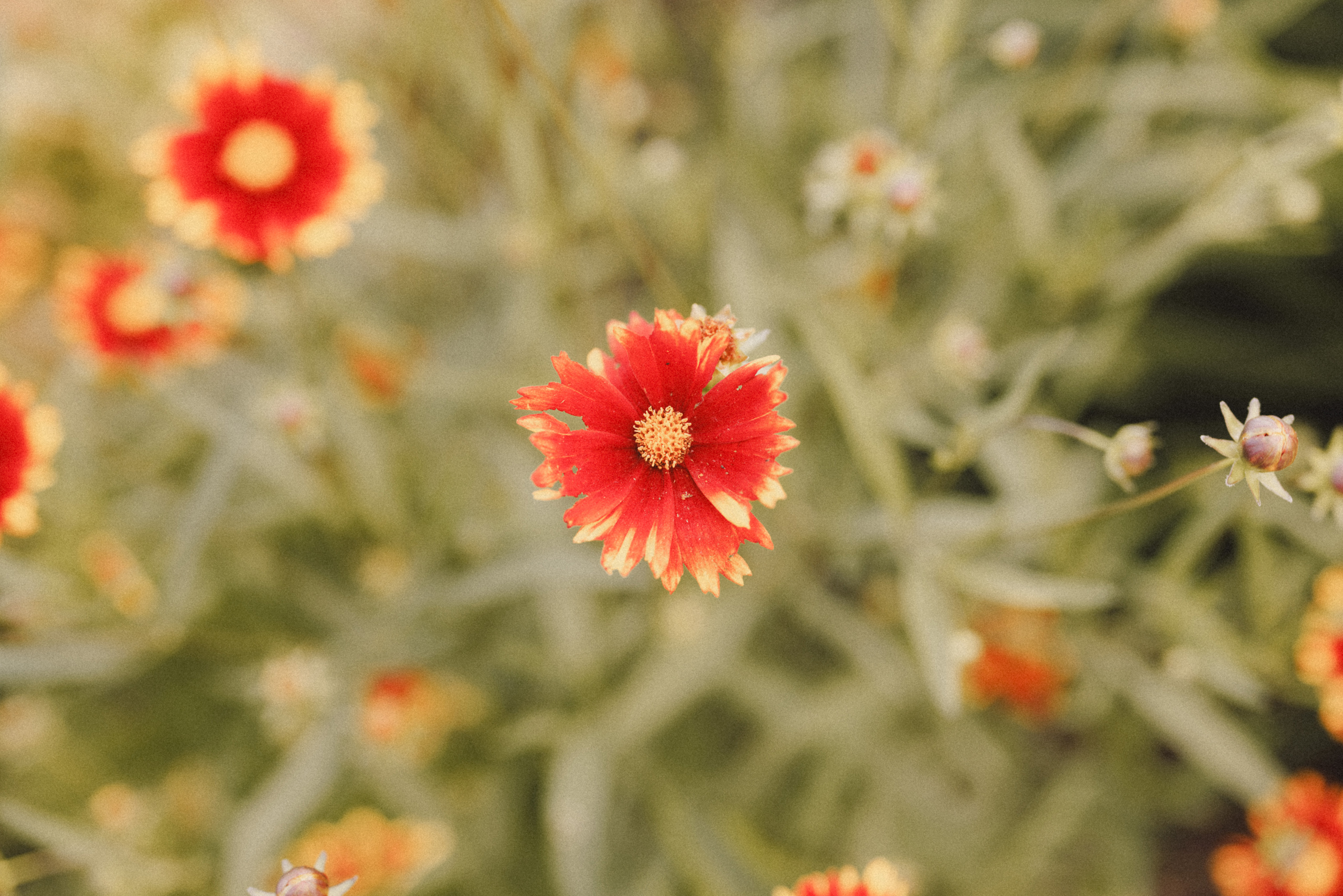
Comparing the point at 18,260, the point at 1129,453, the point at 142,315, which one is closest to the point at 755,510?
the point at 1129,453

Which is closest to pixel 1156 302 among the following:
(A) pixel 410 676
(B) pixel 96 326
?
(A) pixel 410 676

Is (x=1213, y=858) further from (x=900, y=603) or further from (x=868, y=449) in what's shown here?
(x=868, y=449)

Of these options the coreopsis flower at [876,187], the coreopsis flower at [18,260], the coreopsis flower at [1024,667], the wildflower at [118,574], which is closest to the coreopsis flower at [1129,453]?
the coreopsis flower at [876,187]

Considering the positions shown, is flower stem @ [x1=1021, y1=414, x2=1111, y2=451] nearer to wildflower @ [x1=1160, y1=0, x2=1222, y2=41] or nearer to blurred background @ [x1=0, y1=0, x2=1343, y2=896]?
blurred background @ [x1=0, y1=0, x2=1343, y2=896]

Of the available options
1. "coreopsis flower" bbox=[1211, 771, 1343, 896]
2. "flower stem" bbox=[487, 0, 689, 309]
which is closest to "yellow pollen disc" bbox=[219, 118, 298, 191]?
"flower stem" bbox=[487, 0, 689, 309]

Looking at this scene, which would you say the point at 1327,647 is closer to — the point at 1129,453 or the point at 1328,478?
the point at 1328,478
